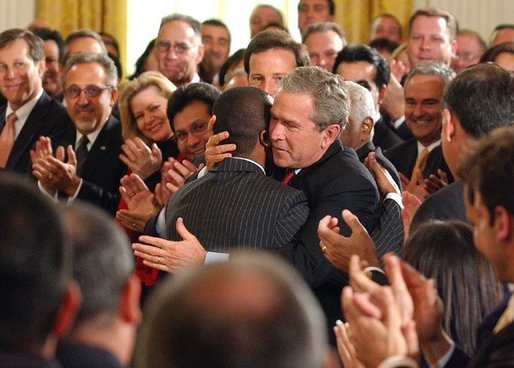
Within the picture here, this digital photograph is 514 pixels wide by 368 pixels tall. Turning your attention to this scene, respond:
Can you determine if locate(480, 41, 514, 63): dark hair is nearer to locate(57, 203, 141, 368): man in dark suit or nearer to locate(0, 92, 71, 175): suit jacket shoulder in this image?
locate(0, 92, 71, 175): suit jacket shoulder

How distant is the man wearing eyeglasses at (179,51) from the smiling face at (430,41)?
1.22 m

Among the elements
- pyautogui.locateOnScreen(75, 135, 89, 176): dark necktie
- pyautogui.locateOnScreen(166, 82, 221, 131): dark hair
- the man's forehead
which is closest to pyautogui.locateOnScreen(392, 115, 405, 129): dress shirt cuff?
the man's forehead

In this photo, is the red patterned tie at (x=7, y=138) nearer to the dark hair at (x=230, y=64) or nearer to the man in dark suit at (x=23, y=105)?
the man in dark suit at (x=23, y=105)

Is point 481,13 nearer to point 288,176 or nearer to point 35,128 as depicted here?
point 35,128

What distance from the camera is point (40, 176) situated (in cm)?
531

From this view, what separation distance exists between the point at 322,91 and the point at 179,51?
298 centimetres

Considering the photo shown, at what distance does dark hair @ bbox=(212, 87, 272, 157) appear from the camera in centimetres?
365

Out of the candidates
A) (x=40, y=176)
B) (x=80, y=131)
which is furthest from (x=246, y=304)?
(x=80, y=131)

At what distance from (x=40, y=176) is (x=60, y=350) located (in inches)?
147

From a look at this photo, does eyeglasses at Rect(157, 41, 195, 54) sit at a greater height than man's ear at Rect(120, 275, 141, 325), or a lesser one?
lesser

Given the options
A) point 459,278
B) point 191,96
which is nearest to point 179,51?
point 191,96

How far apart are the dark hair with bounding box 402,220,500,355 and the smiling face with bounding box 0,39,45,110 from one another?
13.3ft

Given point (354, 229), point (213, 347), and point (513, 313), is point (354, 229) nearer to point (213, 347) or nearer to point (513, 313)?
point (513, 313)

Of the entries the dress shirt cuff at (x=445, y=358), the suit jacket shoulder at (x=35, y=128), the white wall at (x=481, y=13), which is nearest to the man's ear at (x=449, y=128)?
the dress shirt cuff at (x=445, y=358)
